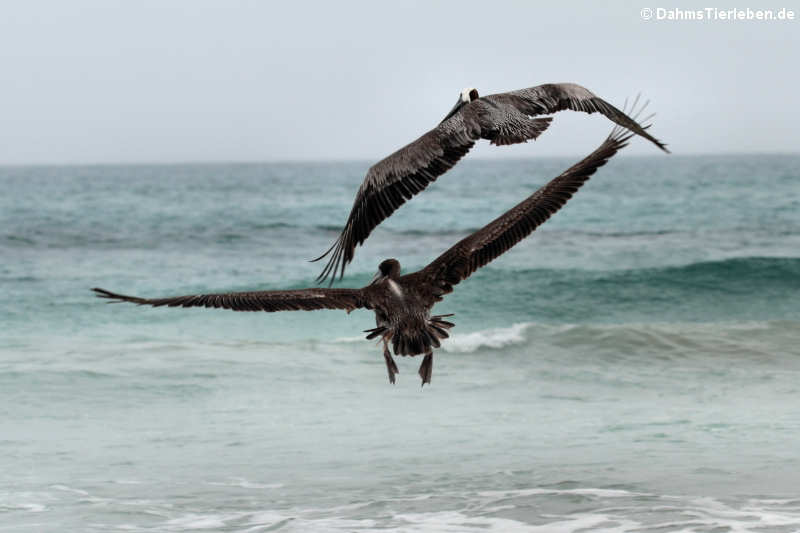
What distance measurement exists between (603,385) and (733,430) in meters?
3.28

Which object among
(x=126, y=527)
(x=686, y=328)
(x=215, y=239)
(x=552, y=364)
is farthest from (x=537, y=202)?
(x=215, y=239)

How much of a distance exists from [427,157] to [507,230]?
1797 millimetres

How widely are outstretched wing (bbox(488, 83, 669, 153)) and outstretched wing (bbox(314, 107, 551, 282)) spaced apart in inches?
11.6

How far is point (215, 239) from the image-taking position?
32.0 metres

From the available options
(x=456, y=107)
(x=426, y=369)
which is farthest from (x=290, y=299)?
(x=456, y=107)

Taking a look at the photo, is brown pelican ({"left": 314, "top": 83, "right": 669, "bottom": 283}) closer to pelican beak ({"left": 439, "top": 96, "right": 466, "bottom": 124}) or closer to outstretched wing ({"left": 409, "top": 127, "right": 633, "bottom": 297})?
pelican beak ({"left": 439, "top": 96, "right": 466, "bottom": 124})

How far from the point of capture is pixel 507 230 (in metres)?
6.34

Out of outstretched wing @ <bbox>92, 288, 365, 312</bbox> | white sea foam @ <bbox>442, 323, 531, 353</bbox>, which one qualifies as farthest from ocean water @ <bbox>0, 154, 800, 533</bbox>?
outstretched wing @ <bbox>92, 288, 365, 312</bbox>

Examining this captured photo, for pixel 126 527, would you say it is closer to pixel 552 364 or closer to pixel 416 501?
pixel 416 501

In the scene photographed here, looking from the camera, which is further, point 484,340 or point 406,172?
point 484,340

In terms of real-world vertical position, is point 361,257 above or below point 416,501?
above

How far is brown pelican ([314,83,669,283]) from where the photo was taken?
4.61 metres

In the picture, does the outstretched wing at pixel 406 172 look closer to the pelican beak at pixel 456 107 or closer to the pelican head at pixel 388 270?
the pelican beak at pixel 456 107

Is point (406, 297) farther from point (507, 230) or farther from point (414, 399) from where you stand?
point (414, 399)
